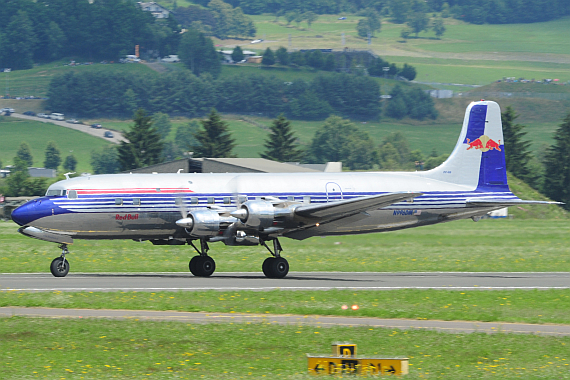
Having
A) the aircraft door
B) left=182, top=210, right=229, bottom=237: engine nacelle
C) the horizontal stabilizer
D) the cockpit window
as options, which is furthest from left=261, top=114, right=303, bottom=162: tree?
left=182, top=210, right=229, bottom=237: engine nacelle

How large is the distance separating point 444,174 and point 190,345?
73.3ft

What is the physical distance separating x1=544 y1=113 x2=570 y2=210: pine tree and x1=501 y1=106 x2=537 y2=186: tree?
269 cm

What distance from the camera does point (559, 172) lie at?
124 m

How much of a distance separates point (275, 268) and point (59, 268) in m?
8.30

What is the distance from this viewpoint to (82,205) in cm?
3147

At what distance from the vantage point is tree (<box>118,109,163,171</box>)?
404 ft

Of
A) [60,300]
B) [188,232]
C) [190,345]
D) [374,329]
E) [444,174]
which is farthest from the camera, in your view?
[444,174]

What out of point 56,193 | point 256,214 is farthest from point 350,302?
point 56,193

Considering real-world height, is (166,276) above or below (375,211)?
below

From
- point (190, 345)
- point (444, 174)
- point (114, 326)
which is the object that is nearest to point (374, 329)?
point (190, 345)

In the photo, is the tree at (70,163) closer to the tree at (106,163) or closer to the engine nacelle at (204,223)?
the tree at (106,163)

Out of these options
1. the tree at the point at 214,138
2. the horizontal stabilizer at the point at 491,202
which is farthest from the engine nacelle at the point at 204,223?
the tree at the point at 214,138

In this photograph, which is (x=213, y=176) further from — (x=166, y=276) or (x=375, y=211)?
(x=375, y=211)

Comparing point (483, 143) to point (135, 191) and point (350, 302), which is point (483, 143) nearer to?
point (135, 191)
